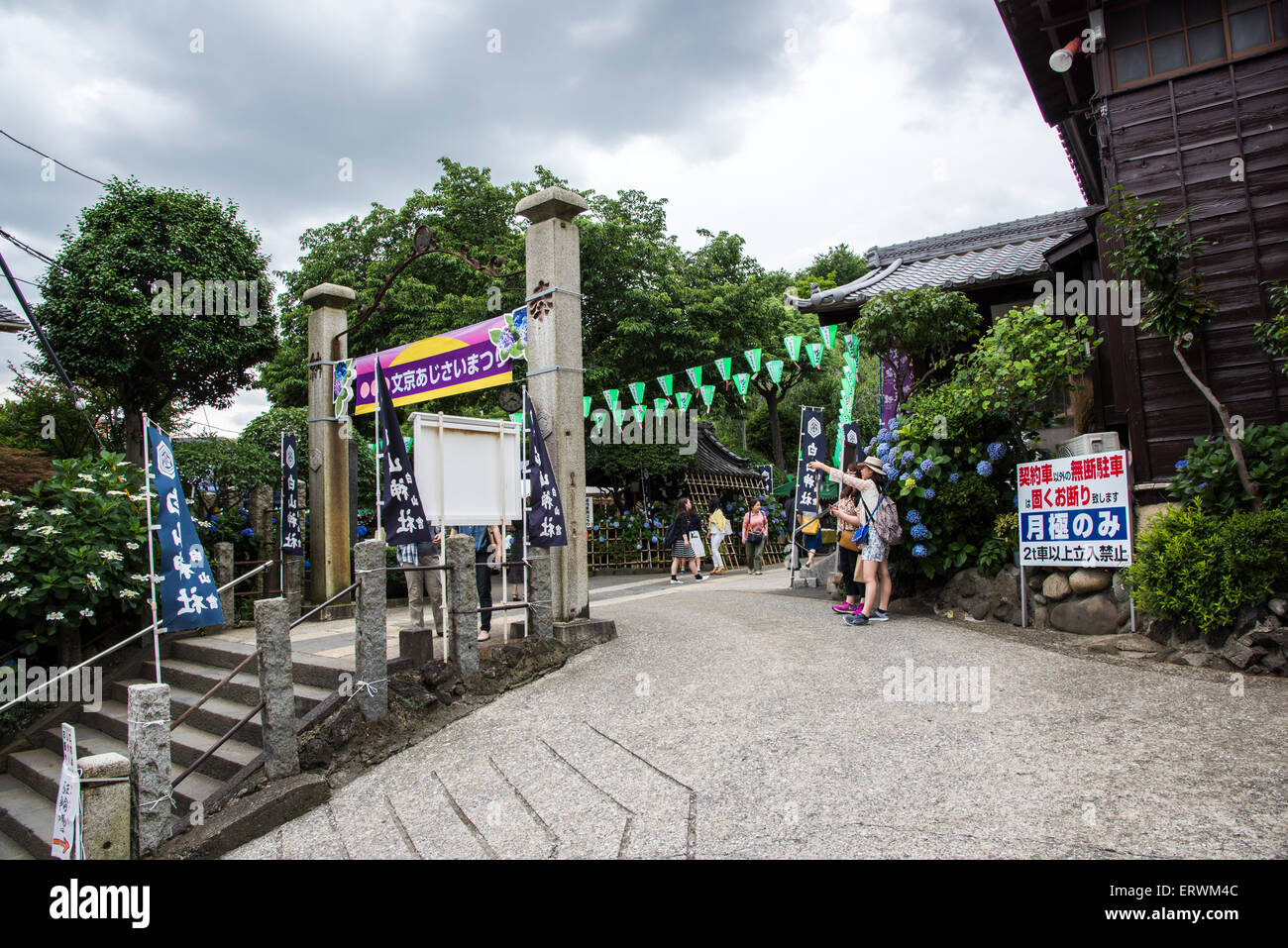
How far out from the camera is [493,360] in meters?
8.38

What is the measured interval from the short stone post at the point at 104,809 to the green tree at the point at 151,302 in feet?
41.5

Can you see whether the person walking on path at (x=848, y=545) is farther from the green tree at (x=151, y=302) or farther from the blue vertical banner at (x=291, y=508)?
the green tree at (x=151, y=302)

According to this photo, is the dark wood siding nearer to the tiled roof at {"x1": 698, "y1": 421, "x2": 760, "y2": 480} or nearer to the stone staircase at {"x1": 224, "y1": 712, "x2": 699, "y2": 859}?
the stone staircase at {"x1": 224, "y1": 712, "x2": 699, "y2": 859}

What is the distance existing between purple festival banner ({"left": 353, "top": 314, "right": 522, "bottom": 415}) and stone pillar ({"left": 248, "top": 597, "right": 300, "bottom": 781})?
2817 mm

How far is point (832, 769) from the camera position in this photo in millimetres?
4684

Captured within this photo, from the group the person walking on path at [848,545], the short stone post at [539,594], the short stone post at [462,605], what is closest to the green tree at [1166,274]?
the person walking on path at [848,545]

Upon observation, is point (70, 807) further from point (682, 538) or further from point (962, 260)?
point (962, 260)

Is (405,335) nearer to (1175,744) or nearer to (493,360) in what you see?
(493,360)

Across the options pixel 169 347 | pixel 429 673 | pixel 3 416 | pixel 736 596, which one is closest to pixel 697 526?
pixel 736 596

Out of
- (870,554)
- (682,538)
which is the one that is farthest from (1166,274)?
(682,538)

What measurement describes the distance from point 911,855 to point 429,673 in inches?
170

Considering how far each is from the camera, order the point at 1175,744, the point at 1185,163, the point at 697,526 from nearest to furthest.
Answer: the point at 1175,744 → the point at 1185,163 → the point at 697,526

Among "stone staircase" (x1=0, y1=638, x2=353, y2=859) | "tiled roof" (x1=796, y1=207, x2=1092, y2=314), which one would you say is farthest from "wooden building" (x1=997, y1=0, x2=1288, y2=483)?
"stone staircase" (x1=0, y1=638, x2=353, y2=859)

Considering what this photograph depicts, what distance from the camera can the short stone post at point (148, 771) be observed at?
16.4 feet
